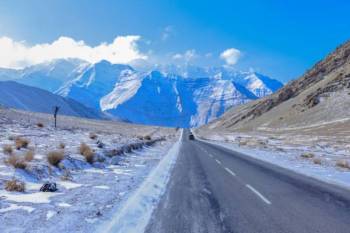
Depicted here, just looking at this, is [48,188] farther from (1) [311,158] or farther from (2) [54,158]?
(1) [311,158]

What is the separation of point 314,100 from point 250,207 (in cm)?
9535

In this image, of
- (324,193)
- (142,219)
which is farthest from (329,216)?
(142,219)

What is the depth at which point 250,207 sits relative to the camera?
26.2 feet

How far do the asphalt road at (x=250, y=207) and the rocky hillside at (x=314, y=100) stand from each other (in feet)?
243

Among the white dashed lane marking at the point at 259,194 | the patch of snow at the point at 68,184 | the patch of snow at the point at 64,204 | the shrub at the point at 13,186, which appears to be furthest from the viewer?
the patch of snow at the point at 68,184

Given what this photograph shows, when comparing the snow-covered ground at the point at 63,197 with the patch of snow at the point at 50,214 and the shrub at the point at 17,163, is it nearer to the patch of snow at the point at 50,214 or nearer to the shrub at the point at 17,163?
the patch of snow at the point at 50,214

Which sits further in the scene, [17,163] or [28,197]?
[17,163]

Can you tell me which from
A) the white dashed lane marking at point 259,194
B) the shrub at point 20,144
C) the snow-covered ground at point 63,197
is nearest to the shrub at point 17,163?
the snow-covered ground at point 63,197

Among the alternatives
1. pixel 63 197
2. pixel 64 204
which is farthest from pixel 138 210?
pixel 63 197

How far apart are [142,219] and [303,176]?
391 inches

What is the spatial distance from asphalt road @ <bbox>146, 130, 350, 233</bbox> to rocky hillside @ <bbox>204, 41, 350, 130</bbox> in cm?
7404

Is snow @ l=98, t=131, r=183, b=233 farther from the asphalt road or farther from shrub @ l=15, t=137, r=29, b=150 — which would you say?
shrub @ l=15, t=137, r=29, b=150

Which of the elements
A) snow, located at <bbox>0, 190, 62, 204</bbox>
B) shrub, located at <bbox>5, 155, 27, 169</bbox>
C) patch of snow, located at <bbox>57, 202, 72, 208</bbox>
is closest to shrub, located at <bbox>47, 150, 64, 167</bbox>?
shrub, located at <bbox>5, 155, 27, 169</bbox>

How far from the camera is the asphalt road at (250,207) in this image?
6.36 meters
